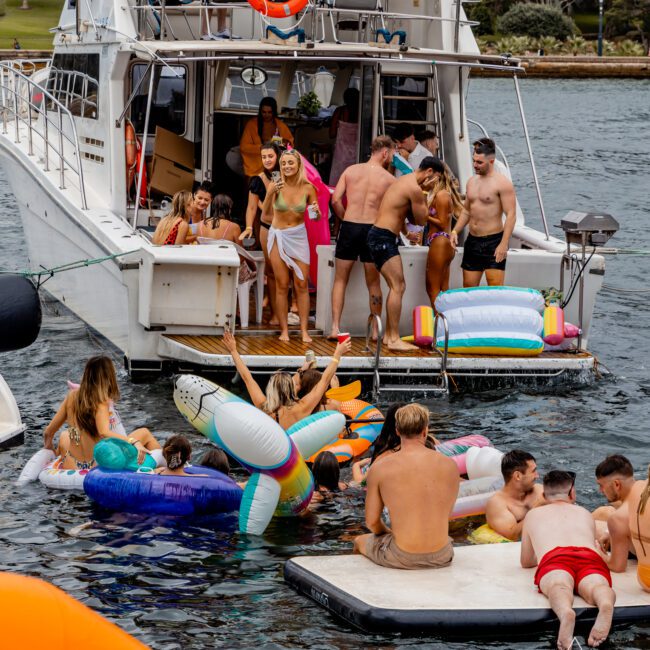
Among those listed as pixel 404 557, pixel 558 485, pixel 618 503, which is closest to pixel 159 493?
pixel 404 557

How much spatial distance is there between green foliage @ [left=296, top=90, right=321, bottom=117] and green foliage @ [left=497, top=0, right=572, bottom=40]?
5595 centimetres

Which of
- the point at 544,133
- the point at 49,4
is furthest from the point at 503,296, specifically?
the point at 49,4

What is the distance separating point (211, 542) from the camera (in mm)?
8328

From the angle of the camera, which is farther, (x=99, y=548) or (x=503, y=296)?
(x=503, y=296)

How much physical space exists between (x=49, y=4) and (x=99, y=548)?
2845 inches

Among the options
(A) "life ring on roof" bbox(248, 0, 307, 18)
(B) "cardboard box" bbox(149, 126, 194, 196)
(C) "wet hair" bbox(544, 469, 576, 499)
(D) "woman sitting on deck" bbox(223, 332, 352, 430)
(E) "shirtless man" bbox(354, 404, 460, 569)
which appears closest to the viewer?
(E) "shirtless man" bbox(354, 404, 460, 569)

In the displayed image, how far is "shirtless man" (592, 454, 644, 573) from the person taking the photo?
7.38m

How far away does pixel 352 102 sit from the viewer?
45.0 feet

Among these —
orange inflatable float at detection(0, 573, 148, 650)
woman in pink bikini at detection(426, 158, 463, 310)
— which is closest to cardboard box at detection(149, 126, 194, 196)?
woman in pink bikini at detection(426, 158, 463, 310)

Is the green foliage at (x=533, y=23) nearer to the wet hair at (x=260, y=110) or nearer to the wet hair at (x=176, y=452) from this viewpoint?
the wet hair at (x=260, y=110)

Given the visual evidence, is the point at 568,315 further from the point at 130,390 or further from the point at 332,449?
the point at 130,390

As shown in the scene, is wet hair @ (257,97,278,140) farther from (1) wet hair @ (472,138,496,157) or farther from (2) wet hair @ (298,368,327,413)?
(2) wet hair @ (298,368,327,413)

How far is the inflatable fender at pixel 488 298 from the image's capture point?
447 inches

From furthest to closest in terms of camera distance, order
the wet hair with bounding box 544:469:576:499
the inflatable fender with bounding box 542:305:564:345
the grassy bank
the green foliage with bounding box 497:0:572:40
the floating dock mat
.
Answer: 1. the green foliage with bounding box 497:0:572:40
2. the grassy bank
3. the inflatable fender with bounding box 542:305:564:345
4. the wet hair with bounding box 544:469:576:499
5. the floating dock mat
